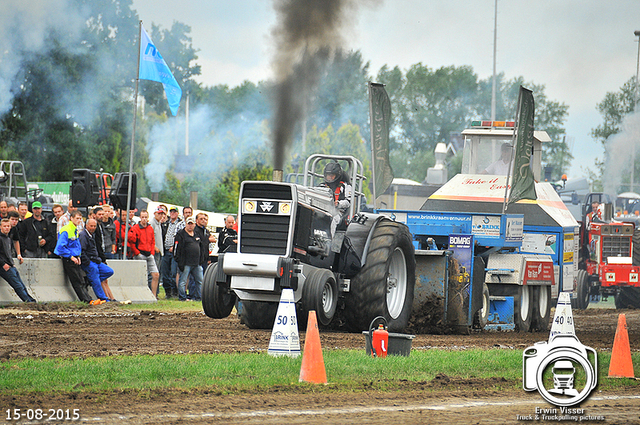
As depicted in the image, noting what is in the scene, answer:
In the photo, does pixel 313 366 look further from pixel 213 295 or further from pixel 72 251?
pixel 72 251

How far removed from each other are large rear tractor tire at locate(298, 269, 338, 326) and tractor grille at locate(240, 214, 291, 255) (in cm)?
50

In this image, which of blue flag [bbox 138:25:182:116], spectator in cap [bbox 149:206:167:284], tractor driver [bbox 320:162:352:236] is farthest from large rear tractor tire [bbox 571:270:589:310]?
tractor driver [bbox 320:162:352:236]

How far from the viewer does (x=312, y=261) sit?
11.7 metres

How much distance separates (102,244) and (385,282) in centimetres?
752

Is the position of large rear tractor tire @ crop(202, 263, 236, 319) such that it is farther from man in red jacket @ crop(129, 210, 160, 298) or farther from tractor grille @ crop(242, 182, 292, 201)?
man in red jacket @ crop(129, 210, 160, 298)

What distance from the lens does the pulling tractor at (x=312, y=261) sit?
1074 centimetres

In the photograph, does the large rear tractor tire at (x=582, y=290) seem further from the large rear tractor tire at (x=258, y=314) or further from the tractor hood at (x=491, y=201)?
the large rear tractor tire at (x=258, y=314)

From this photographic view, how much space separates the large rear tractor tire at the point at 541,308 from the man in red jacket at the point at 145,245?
25.8ft

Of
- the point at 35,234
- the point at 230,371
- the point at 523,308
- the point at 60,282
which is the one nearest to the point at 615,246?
the point at 523,308

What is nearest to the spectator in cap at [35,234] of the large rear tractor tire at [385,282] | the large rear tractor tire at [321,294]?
the large rear tractor tire at [385,282]

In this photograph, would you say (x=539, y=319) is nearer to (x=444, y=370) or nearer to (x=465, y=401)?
(x=444, y=370)

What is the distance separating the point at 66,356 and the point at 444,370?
390 cm

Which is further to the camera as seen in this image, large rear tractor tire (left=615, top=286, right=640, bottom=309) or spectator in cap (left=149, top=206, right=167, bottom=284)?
large rear tractor tire (left=615, top=286, right=640, bottom=309)

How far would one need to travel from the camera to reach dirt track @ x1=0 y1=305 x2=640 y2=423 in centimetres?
646
